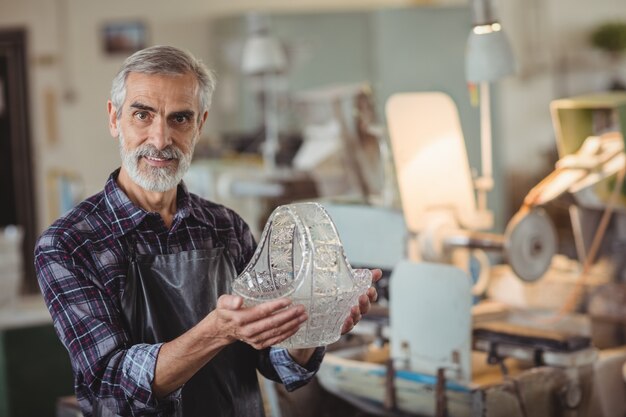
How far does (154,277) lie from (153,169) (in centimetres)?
22

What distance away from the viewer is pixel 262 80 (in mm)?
8039

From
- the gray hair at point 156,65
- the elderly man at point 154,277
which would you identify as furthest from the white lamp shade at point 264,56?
the gray hair at point 156,65

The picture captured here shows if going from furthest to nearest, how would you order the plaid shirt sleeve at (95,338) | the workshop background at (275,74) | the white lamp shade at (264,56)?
the workshop background at (275,74)
the white lamp shade at (264,56)
the plaid shirt sleeve at (95,338)

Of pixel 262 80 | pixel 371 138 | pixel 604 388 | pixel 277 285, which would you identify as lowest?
pixel 604 388

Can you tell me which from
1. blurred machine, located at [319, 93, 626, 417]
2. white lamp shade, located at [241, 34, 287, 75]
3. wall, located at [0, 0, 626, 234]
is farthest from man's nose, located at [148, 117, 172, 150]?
wall, located at [0, 0, 626, 234]

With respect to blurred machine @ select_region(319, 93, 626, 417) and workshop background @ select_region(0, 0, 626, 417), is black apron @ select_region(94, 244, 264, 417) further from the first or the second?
workshop background @ select_region(0, 0, 626, 417)

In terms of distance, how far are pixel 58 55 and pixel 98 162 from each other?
0.96 metres

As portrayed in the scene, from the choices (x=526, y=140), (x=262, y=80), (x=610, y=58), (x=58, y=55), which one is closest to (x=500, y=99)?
(x=526, y=140)

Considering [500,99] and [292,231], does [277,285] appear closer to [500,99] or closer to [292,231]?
[292,231]

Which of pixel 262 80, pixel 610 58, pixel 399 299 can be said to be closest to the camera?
pixel 399 299

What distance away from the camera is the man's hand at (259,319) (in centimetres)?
163

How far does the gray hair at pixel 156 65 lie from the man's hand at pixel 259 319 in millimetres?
553

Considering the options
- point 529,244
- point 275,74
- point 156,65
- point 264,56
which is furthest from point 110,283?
point 275,74

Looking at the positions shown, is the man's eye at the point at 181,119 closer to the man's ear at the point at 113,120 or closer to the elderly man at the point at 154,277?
the elderly man at the point at 154,277
